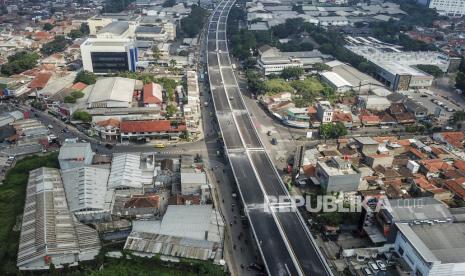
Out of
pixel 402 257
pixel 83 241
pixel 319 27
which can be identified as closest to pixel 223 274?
pixel 83 241

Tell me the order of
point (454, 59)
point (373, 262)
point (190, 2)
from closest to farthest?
point (373, 262), point (454, 59), point (190, 2)

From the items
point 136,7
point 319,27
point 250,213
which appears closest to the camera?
point 250,213

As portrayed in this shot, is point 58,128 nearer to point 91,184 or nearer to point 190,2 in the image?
point 91,184

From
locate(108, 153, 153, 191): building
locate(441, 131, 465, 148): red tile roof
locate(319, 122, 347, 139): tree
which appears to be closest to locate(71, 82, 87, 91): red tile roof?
locate(108, 153, 153, 191): building

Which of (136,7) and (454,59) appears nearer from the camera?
(454,59)

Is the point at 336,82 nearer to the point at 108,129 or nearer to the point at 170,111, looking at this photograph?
the point at 170,111

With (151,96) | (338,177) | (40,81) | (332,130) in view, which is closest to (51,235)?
(338,177)

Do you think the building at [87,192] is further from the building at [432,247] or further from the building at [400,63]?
the building at [400,63]

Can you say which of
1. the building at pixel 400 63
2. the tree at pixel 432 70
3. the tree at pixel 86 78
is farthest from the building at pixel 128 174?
the tree at pixel 432 70
